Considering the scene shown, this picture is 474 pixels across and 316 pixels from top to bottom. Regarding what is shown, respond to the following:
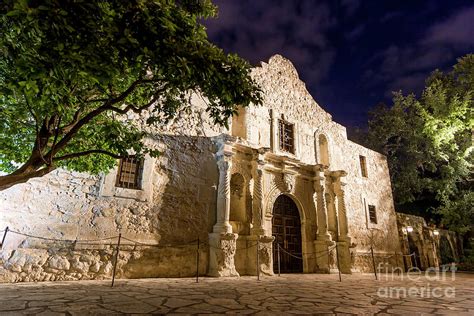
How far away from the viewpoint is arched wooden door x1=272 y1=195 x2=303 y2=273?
998 cm

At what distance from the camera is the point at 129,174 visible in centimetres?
753

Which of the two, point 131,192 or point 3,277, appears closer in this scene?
point 3,277

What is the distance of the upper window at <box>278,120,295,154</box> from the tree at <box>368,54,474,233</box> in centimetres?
925

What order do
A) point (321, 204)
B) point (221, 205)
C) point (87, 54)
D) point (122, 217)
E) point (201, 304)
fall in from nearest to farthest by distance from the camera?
point (87, 54) < point (201, 304) < point (122, 217) < point (221, 205) < point (321, 204)

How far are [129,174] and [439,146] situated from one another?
714 inches

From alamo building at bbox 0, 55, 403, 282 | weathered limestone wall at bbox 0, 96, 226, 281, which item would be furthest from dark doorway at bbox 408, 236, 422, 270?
weathered limestone wall at bbox 0, 96, 226, 281

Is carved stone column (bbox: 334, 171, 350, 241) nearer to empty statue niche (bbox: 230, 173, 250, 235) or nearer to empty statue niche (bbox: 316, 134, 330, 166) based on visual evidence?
empty statue niche (bbox: 316, 134, 330, 166)

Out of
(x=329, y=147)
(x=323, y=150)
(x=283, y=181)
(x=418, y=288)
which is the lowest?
(x=418, y=288)

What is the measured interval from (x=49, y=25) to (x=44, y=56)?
0.96ft

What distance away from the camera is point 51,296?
12.3ft

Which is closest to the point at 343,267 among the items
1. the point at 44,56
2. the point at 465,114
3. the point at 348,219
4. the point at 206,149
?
the point at 348,219

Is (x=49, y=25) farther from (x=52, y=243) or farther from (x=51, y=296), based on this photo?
(x=52, y=243)

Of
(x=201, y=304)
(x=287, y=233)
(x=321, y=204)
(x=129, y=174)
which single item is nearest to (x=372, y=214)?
(x=321, y=204)

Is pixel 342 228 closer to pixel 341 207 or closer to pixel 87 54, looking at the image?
pixel 341 207
